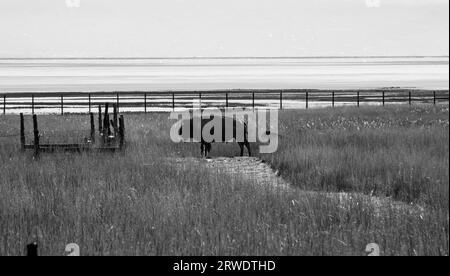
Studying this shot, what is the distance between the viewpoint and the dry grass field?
6984mm

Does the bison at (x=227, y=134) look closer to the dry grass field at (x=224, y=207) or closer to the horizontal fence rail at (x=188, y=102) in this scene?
the dry grass field at (x=224, y=207)

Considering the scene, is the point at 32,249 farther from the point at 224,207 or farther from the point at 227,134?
the point at 227,134

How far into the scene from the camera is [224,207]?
9297 mm

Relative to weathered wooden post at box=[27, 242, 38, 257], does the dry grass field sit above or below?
below

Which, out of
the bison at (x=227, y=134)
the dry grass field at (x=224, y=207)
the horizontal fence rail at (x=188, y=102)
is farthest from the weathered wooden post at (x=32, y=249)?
the horizontal fence rail at (x=188, y=102)

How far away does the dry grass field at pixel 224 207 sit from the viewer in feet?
22.9

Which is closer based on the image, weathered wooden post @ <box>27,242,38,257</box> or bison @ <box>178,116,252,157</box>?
weathered wooden post @ <box>27,242,38,257</box>

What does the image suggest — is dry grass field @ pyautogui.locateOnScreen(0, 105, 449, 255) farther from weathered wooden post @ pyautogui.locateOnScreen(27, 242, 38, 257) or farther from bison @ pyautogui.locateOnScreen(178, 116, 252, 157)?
bison @ pyautogui.locateOnScreen(178, 116, 252, 157)

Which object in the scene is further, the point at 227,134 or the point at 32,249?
the point at 227,134

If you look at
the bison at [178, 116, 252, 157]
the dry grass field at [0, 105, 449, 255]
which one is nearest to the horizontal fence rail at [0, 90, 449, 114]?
the bison at [178, 116, 252, 157]

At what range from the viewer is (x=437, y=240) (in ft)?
21.5

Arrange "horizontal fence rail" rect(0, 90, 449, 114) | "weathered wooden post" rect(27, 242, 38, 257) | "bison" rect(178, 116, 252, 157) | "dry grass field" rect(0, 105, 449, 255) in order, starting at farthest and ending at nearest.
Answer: "horizontal fence rail" rect(0, 90, 449, 114) → "bison" rect(178, 116, 252, 157) → "dry grass field" rect(0, 105, 449, 255) → "weathered wooden post" rect(27, 242, 38, 257)

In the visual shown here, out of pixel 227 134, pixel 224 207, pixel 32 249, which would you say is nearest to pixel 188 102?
pixel 227 134

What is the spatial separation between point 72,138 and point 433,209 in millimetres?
17302
